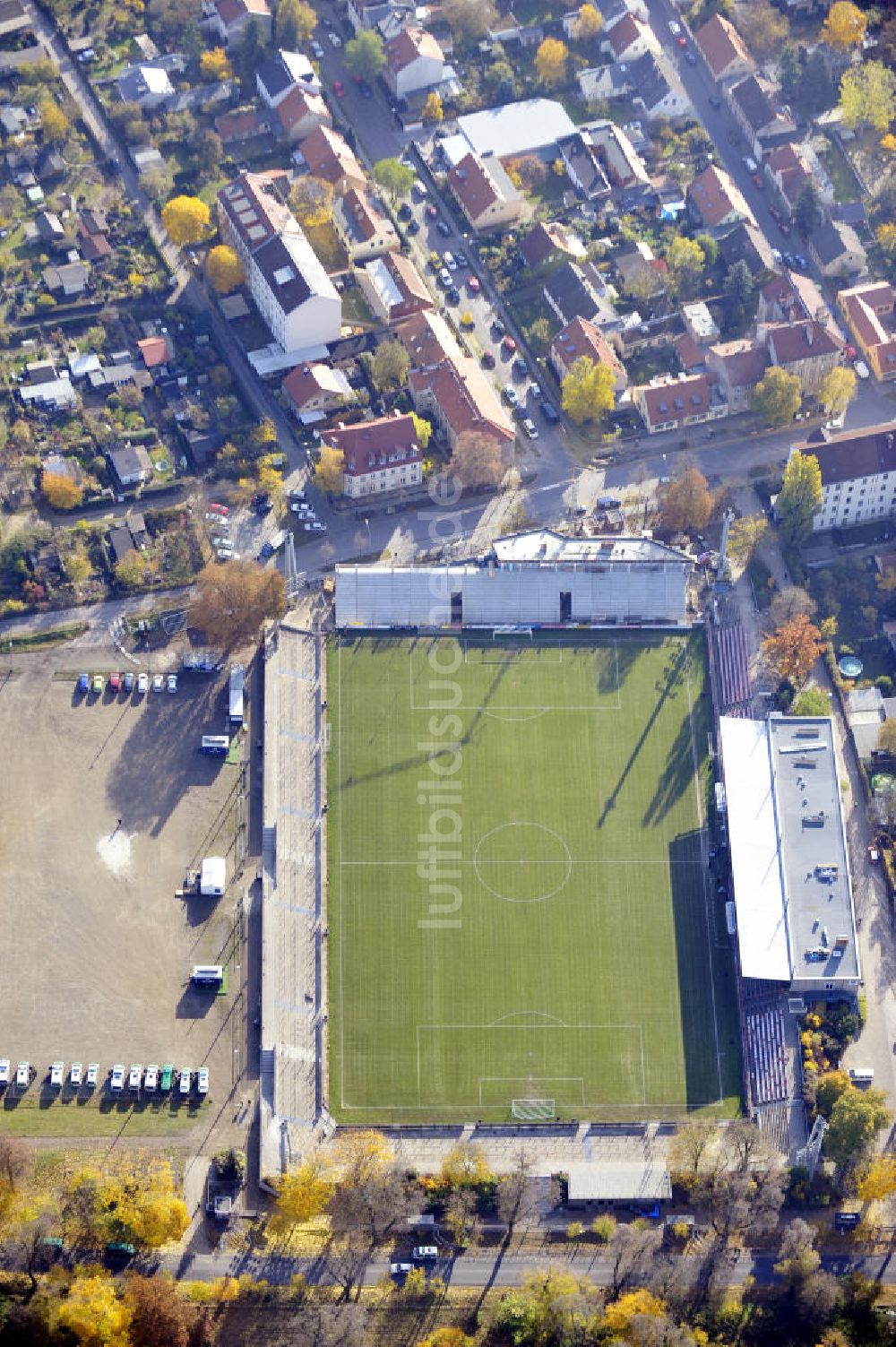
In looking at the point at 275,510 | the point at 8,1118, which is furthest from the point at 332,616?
the point at 8,1118

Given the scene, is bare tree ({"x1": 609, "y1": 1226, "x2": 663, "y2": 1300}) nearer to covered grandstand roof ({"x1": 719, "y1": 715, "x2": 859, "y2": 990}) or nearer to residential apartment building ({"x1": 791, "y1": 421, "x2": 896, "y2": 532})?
covered grandstand roof ({"x1": 719, "y1": 715, "x2": 859, "y2": 990})

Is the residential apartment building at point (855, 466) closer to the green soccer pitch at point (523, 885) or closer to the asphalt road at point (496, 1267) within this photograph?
the green soccer pitch at point (523, 885)

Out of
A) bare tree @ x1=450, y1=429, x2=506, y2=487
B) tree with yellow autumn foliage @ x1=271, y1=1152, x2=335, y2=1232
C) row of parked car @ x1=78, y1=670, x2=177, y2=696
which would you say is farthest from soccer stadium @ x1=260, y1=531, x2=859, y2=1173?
row of parked car @ x1=78, y1=670, x2=177, y2=696

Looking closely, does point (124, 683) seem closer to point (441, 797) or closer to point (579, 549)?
point (441, 797)

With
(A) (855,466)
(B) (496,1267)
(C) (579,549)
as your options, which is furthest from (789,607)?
(B) (496,1267)

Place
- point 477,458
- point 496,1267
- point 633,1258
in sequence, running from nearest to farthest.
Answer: point 633,1258, point 496,1267, point 477,458

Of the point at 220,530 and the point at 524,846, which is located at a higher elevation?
the point at 220,530

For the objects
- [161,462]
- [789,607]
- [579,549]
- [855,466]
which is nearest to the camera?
[789,607]
